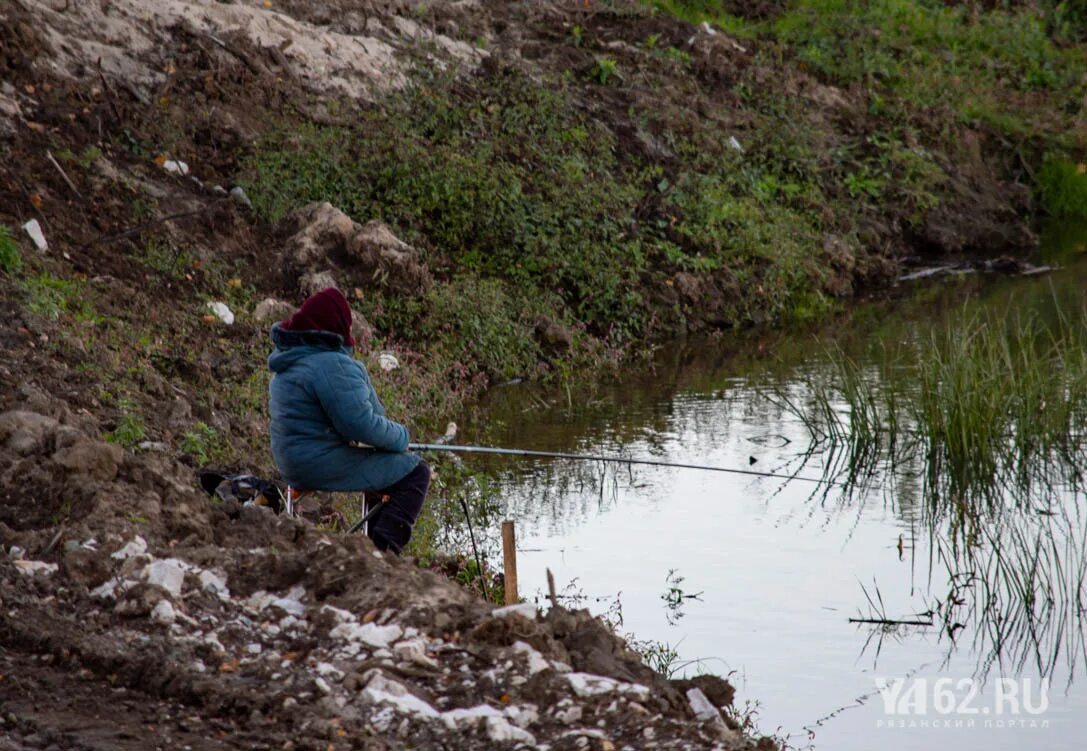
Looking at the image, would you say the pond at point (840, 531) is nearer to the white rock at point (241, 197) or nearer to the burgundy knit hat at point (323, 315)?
the burgundy knit hat at point (323, 315)

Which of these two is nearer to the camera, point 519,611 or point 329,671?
point 329,671

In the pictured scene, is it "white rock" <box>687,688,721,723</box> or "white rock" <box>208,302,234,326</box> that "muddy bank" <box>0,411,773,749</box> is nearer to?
"white rock" <box>687,688,721,723</box>

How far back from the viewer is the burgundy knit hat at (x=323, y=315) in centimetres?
575

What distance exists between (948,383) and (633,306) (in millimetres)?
4996

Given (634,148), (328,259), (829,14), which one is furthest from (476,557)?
(829,14)

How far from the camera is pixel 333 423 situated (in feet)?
19.1

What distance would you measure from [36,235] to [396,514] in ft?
17.7

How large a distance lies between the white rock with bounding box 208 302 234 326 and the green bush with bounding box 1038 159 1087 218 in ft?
41.7

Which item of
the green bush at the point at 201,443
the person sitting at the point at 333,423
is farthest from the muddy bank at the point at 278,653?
the green bush at the point at 201,443

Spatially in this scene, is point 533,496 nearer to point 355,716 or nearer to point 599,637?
point 599,637

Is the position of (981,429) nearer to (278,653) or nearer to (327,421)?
(327,421)

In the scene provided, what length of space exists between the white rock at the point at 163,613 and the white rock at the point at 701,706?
1.77 m

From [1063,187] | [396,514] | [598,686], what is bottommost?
[598,686]

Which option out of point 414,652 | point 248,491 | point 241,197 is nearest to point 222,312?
point 241,197
